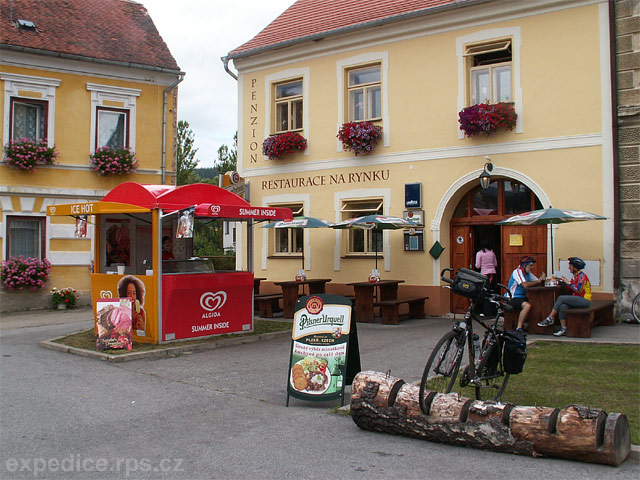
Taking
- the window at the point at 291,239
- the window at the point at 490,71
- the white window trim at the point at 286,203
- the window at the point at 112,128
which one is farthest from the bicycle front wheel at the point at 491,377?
the window at the point at 112,128

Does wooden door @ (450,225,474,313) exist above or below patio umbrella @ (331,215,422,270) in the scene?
below

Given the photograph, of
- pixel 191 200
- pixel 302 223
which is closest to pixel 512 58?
pixel 302 223

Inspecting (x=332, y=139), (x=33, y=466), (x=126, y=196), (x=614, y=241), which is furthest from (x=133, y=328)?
(x=614, y=241)

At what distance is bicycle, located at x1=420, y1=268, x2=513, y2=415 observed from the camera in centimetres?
623

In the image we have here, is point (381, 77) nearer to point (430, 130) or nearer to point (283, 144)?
point (430, 130)

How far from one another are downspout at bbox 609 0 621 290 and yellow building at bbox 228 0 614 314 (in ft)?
0.30

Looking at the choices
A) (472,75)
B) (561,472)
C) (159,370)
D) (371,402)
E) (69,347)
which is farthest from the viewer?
(472,75)

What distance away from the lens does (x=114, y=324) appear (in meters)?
10.4

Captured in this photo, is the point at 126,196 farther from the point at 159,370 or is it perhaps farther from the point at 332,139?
the point at 332,139

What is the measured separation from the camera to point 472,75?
1480cm

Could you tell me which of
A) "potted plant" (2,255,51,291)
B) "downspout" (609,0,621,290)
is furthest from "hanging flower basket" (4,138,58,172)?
"downspout" (609,0,621,290)

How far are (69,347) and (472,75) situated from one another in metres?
10.1

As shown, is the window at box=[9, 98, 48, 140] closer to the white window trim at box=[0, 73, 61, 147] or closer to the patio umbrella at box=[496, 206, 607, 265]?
the white window trim at box=[0, 73, 61, 147]

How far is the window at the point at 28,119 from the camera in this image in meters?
18.3
